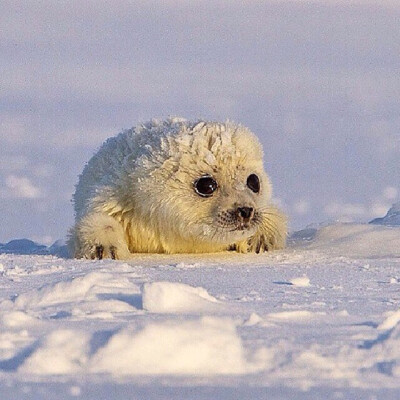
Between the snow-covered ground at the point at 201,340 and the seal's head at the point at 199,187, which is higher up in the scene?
the seal's head at the point at 199,187

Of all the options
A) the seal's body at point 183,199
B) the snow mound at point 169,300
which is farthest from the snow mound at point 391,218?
the snow mound at point 169,300

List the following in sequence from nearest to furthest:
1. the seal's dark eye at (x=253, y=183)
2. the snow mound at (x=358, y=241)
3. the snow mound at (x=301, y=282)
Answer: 1. the snow mound at (x=301, y=282)
2. the snow mound at (x=358, y=241)
3. the seal's dark eye at (x=253, y=183)

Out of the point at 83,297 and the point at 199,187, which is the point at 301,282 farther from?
the point at 199,187

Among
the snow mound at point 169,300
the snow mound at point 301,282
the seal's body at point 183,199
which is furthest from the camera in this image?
the seal's body at point 183,199

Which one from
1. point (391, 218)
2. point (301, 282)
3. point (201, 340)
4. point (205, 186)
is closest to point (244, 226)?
point (205, 186)

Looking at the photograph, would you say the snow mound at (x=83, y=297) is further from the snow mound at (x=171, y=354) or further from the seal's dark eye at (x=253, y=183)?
the seal's dark eye at (x=253, y=183)

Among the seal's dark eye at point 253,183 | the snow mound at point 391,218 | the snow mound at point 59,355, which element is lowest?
the snow mound at point 59,355

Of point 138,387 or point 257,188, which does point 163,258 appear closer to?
point 257,188
